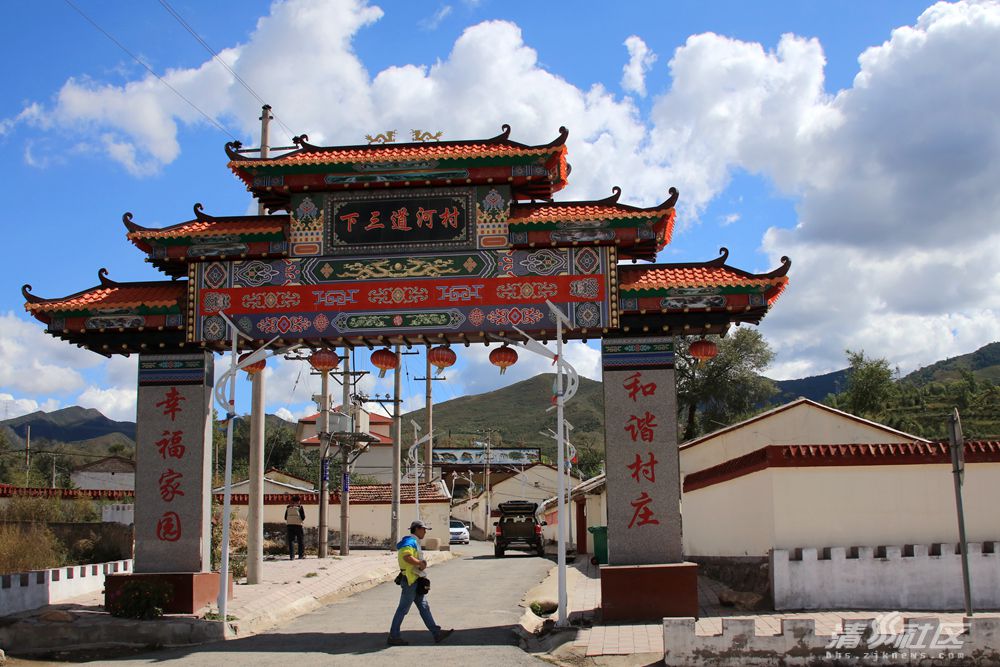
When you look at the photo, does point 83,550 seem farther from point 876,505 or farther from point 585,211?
point 876,505

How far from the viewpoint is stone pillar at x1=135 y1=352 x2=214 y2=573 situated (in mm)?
14188

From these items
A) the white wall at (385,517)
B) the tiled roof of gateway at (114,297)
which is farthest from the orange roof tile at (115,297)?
the white wall at (385,517)

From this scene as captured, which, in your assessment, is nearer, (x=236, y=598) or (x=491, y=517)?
(x=236, y=598)

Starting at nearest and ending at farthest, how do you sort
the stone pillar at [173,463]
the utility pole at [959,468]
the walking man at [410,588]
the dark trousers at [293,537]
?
the utility pole at [959,468] → the walking man at [410,588] → the stone pillar at [173,463] → the dark trousers at [293,537]

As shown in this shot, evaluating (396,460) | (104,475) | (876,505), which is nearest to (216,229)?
(876,505)

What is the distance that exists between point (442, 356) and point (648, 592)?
14.7 ft

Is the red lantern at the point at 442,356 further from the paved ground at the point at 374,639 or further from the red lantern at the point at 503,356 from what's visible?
the paved ground at the point at 374,639

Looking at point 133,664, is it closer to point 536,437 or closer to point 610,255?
point 610,255

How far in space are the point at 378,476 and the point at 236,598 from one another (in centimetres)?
5238

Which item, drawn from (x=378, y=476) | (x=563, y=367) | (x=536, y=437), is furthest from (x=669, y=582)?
(x=536, y=437)

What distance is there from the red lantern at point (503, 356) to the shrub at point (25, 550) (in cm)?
925

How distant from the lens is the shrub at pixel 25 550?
16859 millimetres

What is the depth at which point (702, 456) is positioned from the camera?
25.6m

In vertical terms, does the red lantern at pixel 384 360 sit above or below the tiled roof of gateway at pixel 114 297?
below
